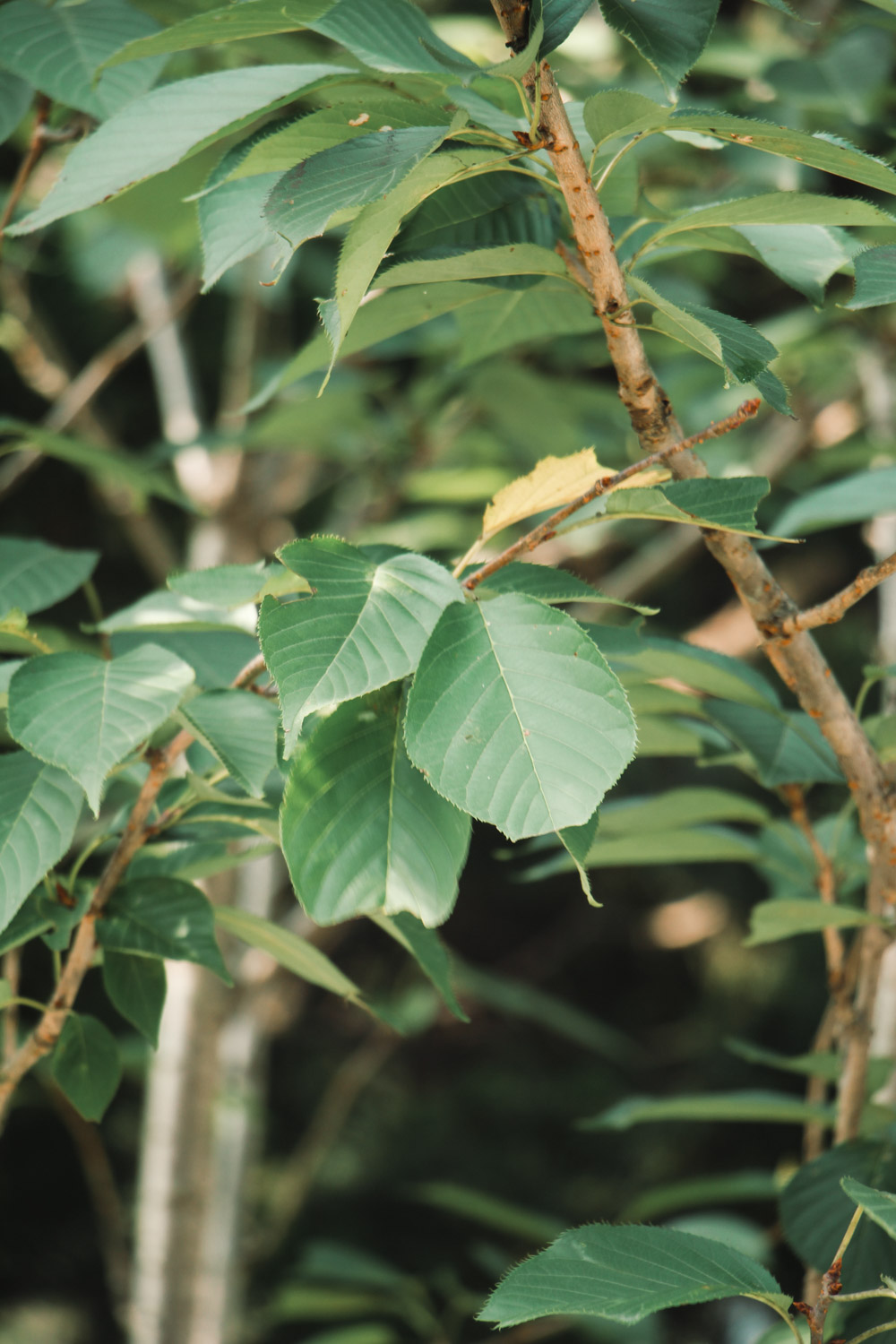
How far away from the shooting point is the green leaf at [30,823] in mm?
276

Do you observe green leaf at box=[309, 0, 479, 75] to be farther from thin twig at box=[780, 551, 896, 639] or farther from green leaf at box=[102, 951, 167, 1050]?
green leaf at box=[102, 951, 167, 1050]

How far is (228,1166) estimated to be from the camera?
0.81 m

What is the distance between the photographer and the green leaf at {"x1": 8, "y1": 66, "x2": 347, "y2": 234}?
0.29m

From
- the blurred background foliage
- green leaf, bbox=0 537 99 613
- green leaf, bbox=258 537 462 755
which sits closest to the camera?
green leaf, bbox=258 537 462 755

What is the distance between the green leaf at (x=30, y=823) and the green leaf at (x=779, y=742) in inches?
9.7

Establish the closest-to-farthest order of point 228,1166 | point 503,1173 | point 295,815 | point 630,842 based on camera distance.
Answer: point 295,815, point 630,842, point 228,1166, point 503,1173

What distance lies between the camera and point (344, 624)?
0.83 ft

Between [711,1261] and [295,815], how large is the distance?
0.58ft

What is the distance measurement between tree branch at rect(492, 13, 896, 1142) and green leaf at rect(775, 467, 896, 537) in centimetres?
13

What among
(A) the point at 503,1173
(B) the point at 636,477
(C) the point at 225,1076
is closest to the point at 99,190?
(B) the point at 636,477

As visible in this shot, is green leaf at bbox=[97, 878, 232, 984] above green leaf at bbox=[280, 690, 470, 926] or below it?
below

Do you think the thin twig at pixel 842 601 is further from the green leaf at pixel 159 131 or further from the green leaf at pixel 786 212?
the green leaf at pixel 159 131

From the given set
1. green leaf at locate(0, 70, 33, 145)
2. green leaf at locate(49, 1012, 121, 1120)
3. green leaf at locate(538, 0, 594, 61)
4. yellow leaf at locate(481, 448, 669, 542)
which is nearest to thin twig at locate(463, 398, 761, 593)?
Result: yellow leaf at locate(481, 448, 669, 542)

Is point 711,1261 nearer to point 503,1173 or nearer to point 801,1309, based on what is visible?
point 801,1309
